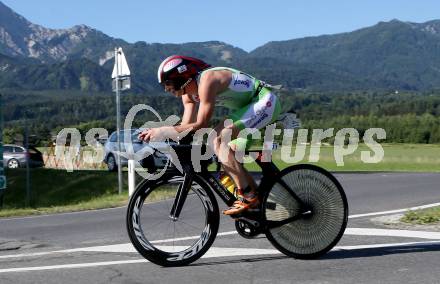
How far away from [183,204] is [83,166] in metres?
33.9

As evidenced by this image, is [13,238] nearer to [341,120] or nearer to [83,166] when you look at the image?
[83,166]

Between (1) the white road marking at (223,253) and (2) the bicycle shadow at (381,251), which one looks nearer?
(1) the white road marking at (223,253)

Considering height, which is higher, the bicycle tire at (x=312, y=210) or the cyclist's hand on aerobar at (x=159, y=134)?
the cyclist's hand on aerobar at (x=159, y=134)

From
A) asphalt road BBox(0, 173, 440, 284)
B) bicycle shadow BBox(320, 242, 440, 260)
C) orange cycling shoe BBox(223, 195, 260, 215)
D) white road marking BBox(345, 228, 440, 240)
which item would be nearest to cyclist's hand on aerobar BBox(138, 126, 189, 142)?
orange cycling shoe BBox(223, 195, 260, 215)

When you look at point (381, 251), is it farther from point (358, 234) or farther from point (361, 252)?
point (358, 234)

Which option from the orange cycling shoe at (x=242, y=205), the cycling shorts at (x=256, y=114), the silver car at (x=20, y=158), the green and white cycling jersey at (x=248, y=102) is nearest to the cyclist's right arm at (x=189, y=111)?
the green and white cycling jersey at (x=248, y=102)

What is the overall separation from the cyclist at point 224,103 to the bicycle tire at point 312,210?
0.83ft

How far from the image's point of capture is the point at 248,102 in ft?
20.4

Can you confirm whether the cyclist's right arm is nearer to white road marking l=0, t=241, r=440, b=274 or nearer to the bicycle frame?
the bicycle frame

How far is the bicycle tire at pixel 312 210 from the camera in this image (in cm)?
619

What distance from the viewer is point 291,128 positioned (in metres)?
6.37

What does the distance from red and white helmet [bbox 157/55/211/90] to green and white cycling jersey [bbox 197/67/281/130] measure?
21 centimetres

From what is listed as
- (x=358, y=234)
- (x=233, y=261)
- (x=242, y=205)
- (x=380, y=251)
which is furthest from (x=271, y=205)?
(x=358, y=234)

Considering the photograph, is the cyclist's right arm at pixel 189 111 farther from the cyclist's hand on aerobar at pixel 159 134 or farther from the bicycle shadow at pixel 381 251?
the bicycle shadow at pixel 381 251
